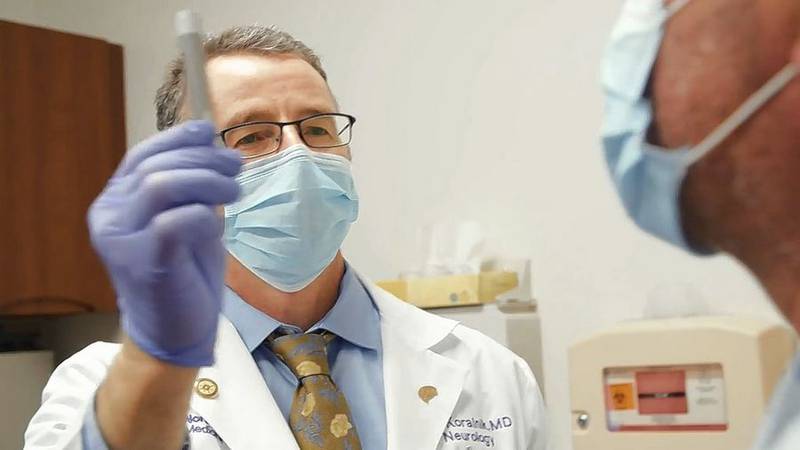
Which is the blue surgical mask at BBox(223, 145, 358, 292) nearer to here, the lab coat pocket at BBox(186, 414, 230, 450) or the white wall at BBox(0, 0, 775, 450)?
the lab coat pocket at BBox(186, 414, 230, 450)

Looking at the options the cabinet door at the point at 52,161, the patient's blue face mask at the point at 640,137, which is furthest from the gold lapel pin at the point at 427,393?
the cabinet door at the point at 52,161

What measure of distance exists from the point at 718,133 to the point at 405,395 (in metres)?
0.75

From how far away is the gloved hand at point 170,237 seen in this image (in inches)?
Result: 23.1

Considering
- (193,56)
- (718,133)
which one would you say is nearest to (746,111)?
(718,133)

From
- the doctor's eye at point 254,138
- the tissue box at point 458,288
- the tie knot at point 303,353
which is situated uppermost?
the doctor's eye at point 254,138

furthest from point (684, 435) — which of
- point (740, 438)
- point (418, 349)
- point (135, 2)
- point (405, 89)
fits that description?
point (135, 2)

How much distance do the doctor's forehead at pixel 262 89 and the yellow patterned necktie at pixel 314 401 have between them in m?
0.26

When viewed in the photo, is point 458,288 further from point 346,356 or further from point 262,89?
point 262,89

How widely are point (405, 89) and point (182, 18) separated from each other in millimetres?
1199

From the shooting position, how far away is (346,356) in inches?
43.2

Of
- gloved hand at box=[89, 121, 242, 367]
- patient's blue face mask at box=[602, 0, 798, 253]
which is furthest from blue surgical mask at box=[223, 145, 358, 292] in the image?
patient's blue face mask at box=[602, 0, 798, 253]

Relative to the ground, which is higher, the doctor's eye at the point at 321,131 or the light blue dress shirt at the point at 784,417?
the doctor's eye at the point at 321,131

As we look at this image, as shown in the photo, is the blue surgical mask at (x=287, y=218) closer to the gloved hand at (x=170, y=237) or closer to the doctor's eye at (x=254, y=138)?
the doctor's eye at (x=254, y=138)

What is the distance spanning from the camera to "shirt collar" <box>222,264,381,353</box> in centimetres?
105
